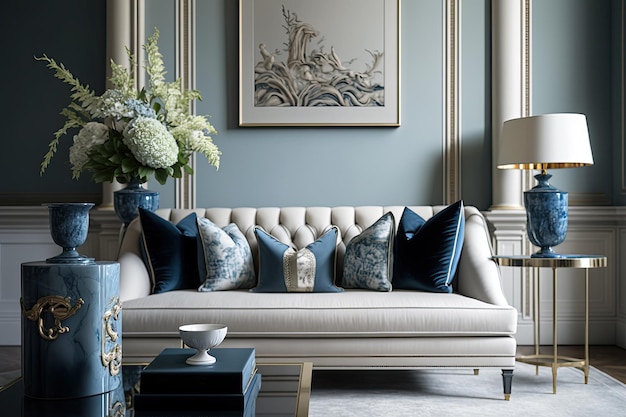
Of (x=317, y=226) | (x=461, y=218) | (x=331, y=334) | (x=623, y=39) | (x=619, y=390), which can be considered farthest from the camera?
(x=623, y=39)

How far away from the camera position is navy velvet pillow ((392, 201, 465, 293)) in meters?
3.11

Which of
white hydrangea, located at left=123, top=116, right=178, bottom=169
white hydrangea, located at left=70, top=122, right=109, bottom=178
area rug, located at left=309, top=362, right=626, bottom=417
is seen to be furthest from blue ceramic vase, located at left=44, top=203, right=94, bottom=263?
white hydrangea, located at left=70, top=122, right=109, bottom=178

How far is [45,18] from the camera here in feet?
13.7

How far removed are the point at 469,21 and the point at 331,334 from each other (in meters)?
2.31

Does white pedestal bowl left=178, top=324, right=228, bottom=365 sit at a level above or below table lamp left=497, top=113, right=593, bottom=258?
below

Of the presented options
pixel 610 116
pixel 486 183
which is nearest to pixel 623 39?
pixel 610 116

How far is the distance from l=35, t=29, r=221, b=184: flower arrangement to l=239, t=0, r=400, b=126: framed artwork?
74 centimetres

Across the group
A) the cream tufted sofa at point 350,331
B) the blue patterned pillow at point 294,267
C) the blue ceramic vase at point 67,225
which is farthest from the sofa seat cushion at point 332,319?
the blue ceramic vase at point 67,225

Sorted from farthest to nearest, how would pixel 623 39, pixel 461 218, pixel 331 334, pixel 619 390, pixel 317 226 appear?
pixel 623 39 → pixel 317 226 → pixel 461 218 → pixel 619 390 → pixel 331 334

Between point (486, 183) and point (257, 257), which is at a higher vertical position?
point (486, 183)

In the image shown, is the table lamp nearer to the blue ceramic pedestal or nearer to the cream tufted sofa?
the cream tufted sofa

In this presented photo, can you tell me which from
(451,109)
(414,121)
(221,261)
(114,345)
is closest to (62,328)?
(114,345)

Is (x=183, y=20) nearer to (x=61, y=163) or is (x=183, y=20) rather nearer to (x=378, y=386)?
(x=61, y=163)

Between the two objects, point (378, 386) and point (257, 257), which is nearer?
point (378, 386)
